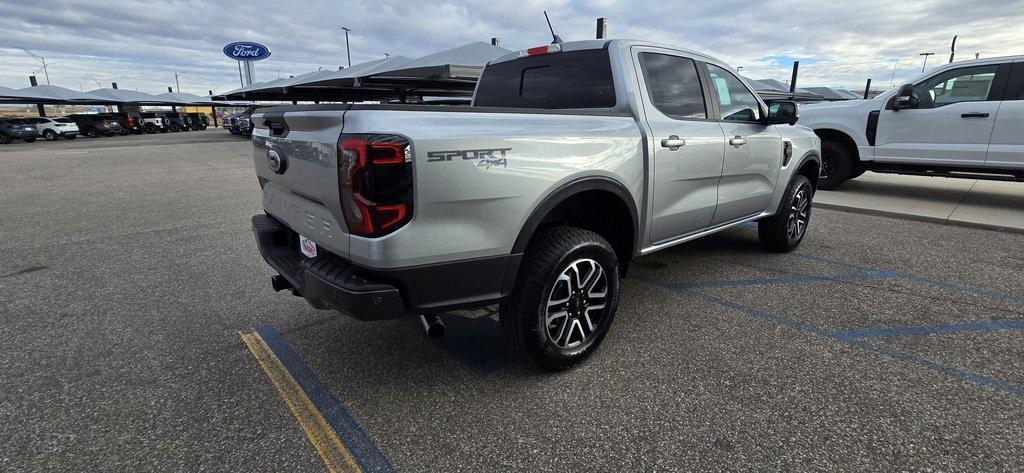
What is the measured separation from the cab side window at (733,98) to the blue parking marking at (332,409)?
3.19 meters

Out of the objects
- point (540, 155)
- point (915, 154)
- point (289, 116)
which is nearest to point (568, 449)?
point (540, 155)

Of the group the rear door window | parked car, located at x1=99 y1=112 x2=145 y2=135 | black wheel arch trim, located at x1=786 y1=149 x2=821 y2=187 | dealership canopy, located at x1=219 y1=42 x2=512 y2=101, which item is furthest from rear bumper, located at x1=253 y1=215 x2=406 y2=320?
parked car, located at x1=99 y1=112 x2=145 y2=135

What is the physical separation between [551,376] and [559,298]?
1.43 ft

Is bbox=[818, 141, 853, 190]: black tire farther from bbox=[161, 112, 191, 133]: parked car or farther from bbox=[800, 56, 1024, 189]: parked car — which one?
bbox=[161, 112, 191, 133]: parked car

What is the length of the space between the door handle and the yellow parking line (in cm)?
239

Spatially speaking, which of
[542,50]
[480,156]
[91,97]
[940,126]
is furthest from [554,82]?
[91,97]

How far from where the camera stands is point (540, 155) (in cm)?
240

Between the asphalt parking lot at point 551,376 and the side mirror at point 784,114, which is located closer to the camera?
the asphalt parking lot at point 551,376

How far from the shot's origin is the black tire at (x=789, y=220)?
4.66 metres

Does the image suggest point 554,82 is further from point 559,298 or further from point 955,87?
point 955,87

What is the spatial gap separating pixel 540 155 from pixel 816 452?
67.8 inches

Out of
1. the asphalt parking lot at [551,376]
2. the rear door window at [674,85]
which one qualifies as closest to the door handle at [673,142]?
the rear door window at [674,85]

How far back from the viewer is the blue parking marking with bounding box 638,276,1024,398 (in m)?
2.61

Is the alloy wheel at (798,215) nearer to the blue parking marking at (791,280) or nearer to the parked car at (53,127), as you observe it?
the blue parking marking at (791,280)
